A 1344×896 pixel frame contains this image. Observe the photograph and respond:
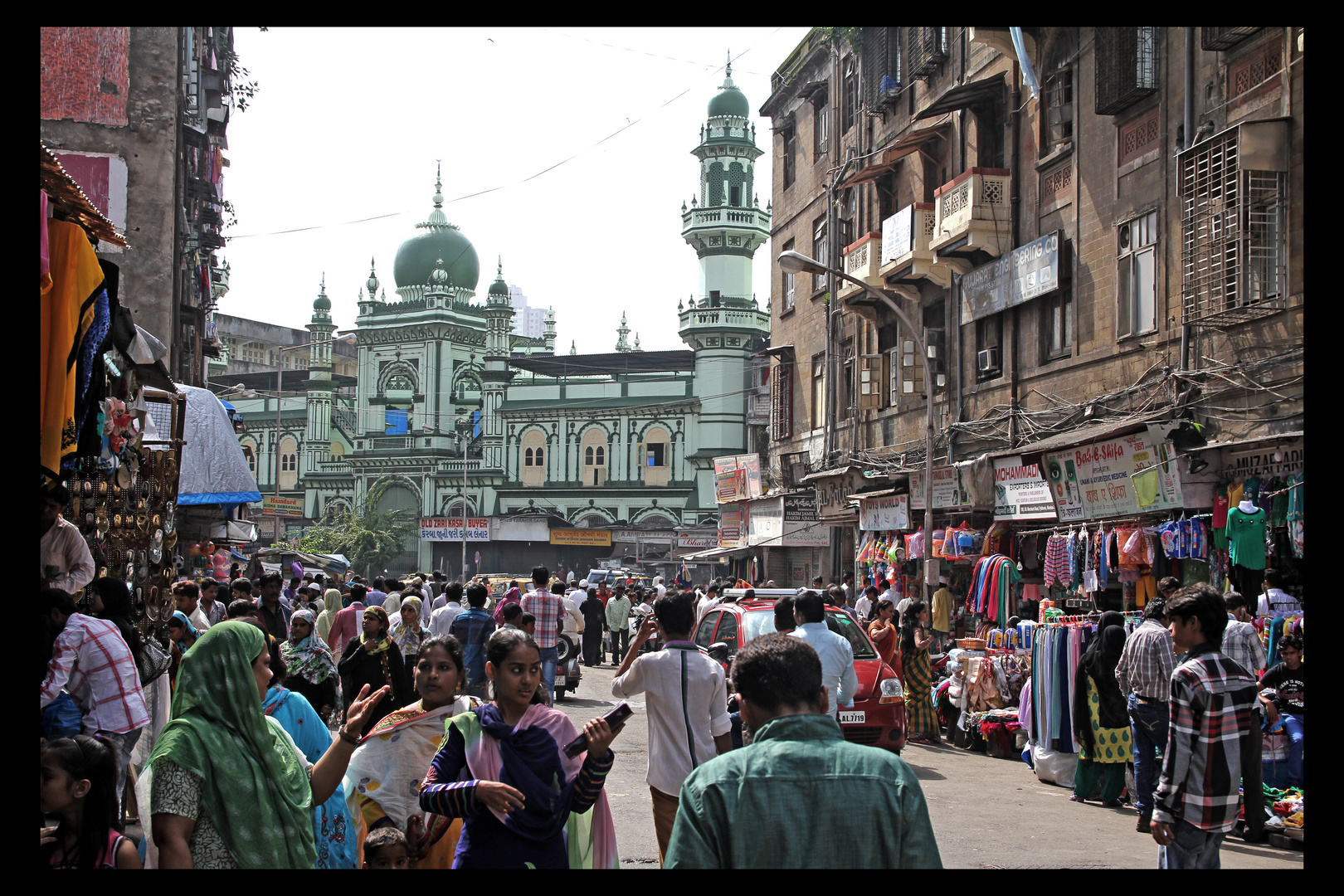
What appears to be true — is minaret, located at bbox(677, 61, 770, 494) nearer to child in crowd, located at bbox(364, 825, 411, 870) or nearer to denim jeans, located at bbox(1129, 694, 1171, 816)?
denim jeans, located at bbox(1129, 694, 1171, 816)

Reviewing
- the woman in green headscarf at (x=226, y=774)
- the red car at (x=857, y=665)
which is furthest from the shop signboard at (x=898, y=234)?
the woman in green headscarf at (x=226, y=774)

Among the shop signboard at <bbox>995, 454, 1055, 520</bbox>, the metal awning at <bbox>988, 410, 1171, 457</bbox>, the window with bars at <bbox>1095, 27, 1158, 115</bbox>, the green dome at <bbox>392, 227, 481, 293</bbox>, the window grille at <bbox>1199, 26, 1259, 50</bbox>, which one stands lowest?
the shop signboard at <bbox>995, 454, 1055, 520</bbox>

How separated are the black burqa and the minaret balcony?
14249 millimetres

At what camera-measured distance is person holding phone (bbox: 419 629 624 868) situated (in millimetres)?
4387

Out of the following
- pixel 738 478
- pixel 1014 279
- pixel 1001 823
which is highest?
pixel 1014 279

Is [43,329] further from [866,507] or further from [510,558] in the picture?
[510,558]

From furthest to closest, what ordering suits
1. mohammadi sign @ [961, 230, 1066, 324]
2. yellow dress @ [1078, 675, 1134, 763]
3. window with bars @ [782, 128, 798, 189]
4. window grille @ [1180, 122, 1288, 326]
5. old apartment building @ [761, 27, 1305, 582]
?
window with bars @ [782, 128, 798, 189]
mohammadi sign @ [961, 230, 1066, 324]
old apartment building @ [761, 27, 1305, 582]
window grille @ [1180, 122, 1288, 326]
yellow dress @ [1078, 675, 1134, 763]

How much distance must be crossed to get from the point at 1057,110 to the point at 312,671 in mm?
15422

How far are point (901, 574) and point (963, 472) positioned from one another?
3793 millimetres

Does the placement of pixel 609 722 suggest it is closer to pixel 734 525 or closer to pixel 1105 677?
→ pixel 1105 677

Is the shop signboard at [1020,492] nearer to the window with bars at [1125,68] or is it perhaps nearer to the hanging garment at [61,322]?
the window with bars at [1125,68]

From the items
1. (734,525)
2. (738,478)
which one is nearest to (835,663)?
(738,478)

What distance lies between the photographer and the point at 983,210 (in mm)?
20391

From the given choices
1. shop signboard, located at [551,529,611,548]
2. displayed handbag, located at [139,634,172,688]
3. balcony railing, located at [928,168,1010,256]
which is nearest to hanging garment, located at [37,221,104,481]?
displayed handbag, located at [139,634,172,688]
